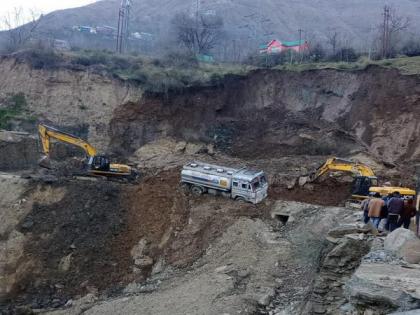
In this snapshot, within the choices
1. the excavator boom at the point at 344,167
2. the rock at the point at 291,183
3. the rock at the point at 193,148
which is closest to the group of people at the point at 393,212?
the excavator boom at the point at 344,167

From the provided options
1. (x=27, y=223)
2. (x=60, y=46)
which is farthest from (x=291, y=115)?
(x=60, y=46)

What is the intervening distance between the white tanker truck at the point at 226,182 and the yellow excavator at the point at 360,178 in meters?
3.00

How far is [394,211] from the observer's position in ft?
40.8

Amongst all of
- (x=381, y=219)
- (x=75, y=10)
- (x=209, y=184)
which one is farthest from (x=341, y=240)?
(x=75, y=10)

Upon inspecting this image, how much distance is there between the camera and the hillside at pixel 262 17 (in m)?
75.1

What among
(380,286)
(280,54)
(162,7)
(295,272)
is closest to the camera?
(380,286)

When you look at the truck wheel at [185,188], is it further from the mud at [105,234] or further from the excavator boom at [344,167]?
the excavator boom at [344,167]

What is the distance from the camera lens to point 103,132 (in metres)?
30.2

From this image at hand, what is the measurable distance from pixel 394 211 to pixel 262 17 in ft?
234

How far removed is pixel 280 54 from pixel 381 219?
2668 cm

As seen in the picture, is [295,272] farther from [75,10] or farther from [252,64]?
[75,10]

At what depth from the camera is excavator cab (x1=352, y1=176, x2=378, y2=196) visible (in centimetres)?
1959

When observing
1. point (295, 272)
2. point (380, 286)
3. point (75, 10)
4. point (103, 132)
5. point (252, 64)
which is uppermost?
point (75, 10)

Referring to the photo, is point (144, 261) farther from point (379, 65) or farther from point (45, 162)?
point (379, 65)
